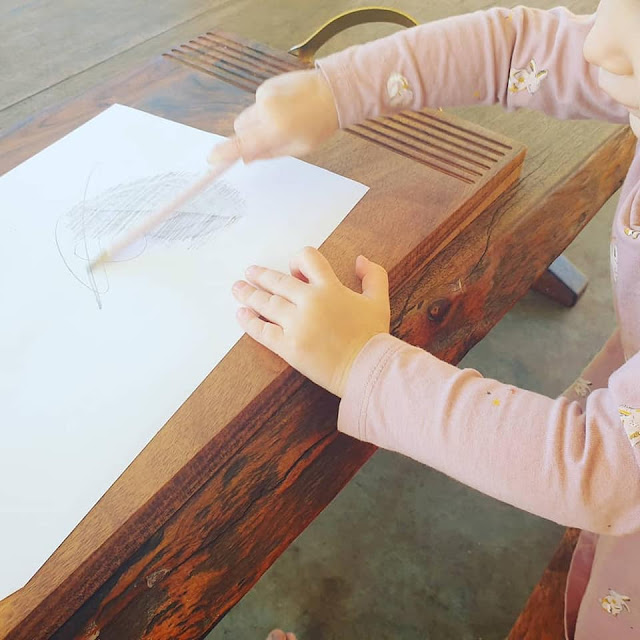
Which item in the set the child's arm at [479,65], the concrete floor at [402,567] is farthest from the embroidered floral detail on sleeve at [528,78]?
the concrete floor at [402,567]

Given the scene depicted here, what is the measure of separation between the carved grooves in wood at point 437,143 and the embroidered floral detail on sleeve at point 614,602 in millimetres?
420

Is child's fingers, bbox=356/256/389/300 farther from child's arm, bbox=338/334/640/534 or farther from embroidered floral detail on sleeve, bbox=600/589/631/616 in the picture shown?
embroidered floral detail on sleeve, bbox=600/589/631/616

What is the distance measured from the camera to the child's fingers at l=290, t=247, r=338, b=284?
0.46 m

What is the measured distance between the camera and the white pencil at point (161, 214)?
19.6 inches

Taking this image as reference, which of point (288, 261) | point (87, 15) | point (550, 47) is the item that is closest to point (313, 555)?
point (288, 261)

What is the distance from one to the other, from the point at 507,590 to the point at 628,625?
31 centimetres

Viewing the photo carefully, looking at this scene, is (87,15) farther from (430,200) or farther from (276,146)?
(430,200)

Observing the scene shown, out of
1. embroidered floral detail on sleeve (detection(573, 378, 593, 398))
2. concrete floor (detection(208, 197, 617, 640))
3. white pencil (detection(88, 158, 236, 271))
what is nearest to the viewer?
white pencil (detection(88, 158, 236, 271))

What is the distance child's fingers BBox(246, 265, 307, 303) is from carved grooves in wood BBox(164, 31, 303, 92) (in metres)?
0.28

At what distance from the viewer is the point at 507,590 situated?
3.00 ft

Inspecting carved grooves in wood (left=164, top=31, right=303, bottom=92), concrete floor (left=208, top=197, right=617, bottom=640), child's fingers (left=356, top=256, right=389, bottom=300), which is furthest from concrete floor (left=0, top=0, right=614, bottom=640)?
child's fingers (left=356, top=256, right=389, bottom=300)

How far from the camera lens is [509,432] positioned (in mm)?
427

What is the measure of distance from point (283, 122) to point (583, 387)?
491 mm

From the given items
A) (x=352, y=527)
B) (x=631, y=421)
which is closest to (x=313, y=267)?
(x=631, y=421)
